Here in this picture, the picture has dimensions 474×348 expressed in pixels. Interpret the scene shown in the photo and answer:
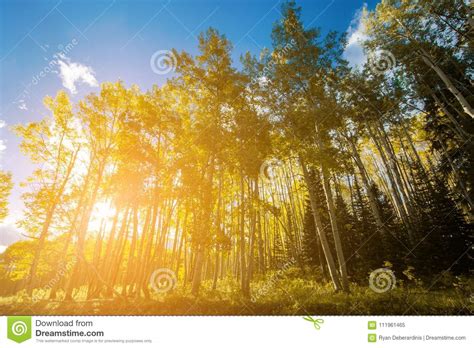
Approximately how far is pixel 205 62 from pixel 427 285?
15.4m

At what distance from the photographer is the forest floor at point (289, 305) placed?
249 inches

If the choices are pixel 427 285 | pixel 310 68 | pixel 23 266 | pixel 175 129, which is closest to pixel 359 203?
pixel 427 285

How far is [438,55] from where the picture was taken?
39.3ft
